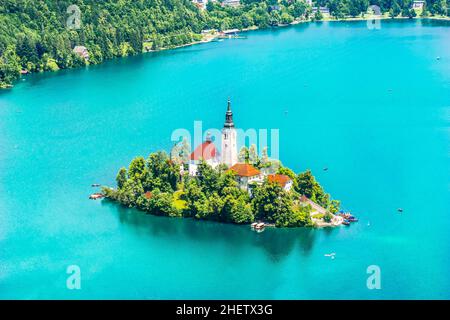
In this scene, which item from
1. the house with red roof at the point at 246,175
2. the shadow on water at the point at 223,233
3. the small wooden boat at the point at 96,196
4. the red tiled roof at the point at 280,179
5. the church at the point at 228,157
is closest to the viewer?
the shadow on water at the point at 223,233

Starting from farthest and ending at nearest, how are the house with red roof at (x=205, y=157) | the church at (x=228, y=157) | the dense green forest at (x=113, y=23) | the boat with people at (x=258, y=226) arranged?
the dense green forest at (x=113, y=23), the house with red roof at (x=205, y=157), the church at (x=228, y=157), the boat with people at (x=258, y=226)

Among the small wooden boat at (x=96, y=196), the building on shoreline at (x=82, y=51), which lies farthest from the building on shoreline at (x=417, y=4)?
the small wooden boat at (x=96, y=196)

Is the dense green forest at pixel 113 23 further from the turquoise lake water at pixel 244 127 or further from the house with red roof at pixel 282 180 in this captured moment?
the house with red roof at pixel 282 180

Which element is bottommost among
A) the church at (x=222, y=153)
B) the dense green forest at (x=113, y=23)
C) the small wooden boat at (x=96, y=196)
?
the small wooden boat at (x=96, y=196)

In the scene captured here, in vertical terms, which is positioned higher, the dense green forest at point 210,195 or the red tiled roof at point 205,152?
the red tiled roof at point 205,152

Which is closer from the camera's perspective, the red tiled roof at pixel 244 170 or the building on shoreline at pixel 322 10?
the red tiled roof at pixel 244 170
